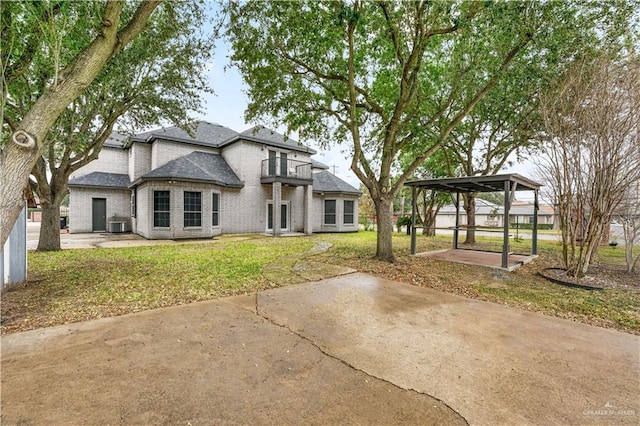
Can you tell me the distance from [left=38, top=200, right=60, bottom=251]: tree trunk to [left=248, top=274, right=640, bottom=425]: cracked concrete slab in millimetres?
9279

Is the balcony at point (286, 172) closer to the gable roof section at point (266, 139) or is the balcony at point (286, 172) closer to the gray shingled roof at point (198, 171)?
the gable roof section at point (266, 139)

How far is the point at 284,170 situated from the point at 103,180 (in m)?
11.1

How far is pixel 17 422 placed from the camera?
204 centimetres

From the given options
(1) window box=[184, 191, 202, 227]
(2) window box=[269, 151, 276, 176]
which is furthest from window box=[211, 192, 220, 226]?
(2) window box=[269, 151, 276, 176]

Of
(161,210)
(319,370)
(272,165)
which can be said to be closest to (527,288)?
(319,370)

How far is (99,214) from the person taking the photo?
A: 16.6 metres

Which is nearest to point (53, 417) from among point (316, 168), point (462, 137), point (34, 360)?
point (34, 360)

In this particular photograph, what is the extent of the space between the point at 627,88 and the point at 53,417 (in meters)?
10.2

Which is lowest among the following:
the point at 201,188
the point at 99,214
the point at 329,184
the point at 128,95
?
the point at 99,214

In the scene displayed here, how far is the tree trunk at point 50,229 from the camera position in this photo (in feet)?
30.8

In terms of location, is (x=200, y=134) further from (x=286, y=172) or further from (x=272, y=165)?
(x=286, y=172)

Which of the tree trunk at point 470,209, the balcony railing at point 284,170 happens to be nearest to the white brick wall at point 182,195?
the balcony railing at point 284,170

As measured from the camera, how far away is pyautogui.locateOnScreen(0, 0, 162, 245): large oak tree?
3154 mm

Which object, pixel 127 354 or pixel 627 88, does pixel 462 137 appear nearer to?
pixel 627 88
